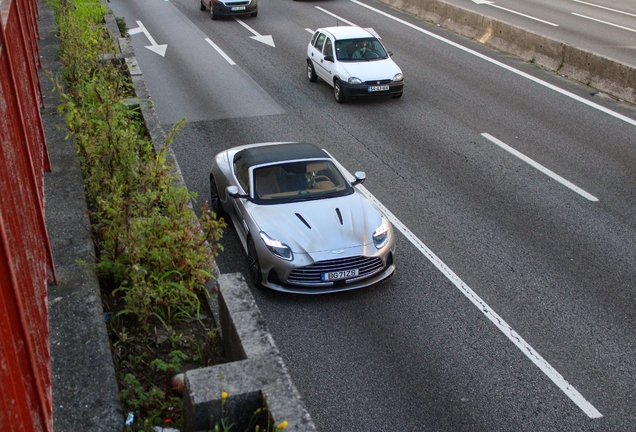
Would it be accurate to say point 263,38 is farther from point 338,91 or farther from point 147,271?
point 147,271

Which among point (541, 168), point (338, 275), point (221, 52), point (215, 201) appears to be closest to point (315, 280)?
point (338, 275)

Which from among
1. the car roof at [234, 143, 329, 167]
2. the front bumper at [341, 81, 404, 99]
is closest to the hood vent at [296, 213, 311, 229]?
the car roof at [234, 143, 329, 167]

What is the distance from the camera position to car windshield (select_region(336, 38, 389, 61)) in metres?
18.0

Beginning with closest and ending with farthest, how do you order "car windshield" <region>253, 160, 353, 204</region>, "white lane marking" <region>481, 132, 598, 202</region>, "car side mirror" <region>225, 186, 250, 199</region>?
"car side mirror" <region>225, 186, 250, 199</region>, "car windshield" <region>253, 160, 353, 204</region>, "white lane marking" <region>481, 132, 598, 202</region>

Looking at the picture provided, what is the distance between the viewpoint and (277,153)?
35.8 ft

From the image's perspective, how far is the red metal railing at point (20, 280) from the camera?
139 inches

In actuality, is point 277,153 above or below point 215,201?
above

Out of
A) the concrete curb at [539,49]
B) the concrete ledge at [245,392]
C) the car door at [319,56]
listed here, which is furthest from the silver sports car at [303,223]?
the concrete curb at [539,49]

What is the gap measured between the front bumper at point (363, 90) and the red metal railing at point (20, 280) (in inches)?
432

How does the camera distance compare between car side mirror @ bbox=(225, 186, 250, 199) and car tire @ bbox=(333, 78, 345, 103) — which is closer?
car side mirror @ bbox=(225, 186, 250, 199)

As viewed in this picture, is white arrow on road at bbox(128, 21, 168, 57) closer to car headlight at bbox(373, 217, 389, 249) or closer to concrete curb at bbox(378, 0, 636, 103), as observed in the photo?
concrete curb at bbox(378, 0, 636, 103)

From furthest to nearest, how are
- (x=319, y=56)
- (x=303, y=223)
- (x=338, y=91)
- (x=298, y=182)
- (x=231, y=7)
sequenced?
(x=231, y=7) < (x=319, y=56) < (x=338, y=91) < (x=298, y=182) < (x=303, y=223)

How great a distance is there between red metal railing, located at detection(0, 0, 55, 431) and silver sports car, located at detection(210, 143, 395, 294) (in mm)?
3543

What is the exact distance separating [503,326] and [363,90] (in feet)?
31.0
